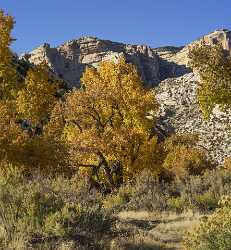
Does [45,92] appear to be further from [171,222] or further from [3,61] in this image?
[171,222]

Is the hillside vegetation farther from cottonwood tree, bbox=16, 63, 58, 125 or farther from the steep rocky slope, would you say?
the steep rocky slope

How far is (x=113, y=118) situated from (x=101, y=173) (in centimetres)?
366

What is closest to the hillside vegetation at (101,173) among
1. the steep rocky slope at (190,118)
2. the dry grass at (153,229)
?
the dry grass at (153,229)

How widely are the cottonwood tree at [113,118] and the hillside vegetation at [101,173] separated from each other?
6cm

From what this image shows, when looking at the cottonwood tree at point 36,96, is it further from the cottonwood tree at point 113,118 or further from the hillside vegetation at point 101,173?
the cottonwood tree at point 113,118

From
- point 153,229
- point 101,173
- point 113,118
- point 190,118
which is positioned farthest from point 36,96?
point 190,118

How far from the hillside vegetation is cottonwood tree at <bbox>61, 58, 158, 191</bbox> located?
0.06 metres

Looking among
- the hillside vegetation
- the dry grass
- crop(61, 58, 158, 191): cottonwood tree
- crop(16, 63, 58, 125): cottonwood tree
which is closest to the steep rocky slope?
crop(16, 63, 58, 125): cottonwood tree

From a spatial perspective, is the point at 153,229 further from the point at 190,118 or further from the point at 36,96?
the point at 190,118

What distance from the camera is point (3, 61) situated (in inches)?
1409

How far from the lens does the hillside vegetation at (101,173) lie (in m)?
12.1

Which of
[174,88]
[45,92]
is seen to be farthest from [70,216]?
[174,88]

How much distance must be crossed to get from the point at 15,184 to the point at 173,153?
32.7m

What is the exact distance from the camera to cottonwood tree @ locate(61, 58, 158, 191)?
3048cm
